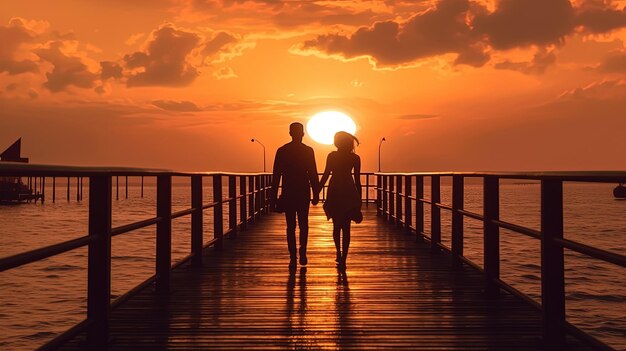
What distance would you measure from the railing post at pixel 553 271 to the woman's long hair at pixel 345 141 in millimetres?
3973

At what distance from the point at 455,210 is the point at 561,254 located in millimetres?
2898

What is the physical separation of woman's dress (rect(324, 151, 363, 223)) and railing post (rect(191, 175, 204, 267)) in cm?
156

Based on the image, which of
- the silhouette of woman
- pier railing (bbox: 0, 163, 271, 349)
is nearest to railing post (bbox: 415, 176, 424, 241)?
the silhouette of woman

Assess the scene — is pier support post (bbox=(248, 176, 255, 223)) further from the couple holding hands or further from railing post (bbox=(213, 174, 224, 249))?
the couple holding hands

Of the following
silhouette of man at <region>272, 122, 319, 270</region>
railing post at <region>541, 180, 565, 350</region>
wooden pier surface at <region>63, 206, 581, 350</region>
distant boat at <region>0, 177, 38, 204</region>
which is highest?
silhouette of man at <region>272, 122, 319, 270</region>

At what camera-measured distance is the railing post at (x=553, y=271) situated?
416 cm

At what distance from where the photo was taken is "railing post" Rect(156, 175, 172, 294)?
19.6ft

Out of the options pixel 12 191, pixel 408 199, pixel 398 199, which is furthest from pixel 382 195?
pixel 12 191

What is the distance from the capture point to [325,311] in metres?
5.46

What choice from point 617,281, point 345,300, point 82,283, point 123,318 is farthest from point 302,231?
point 617,281

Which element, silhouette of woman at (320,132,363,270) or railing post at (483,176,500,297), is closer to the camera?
railing post at (483,176,500,297)

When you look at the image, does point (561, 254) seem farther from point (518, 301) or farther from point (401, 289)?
point (401, 289)

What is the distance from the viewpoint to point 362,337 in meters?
4.55

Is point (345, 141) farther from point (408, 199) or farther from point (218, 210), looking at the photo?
point (408, 199)
